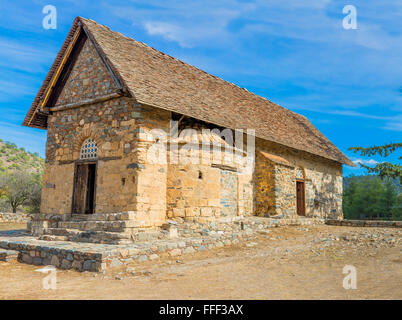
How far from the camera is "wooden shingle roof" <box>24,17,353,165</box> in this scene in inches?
445

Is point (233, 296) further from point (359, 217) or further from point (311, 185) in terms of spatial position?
point (359, 217)

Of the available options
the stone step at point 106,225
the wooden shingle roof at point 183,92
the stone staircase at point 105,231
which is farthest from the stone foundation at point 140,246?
the wooden shingle roof at point 183,92

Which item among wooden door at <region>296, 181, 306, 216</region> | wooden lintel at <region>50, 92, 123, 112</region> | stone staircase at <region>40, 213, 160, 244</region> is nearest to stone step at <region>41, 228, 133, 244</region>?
stone staircase at <region>40, 213, 160, 244</region>

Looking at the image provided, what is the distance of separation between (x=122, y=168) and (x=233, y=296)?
6559mm

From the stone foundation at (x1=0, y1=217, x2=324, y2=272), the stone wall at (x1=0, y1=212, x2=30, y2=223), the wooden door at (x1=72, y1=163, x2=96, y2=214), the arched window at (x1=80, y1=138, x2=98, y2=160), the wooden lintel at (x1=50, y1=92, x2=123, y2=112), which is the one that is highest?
the wooden lintel at (x1=50, y1=92, x2=123, y2=112)

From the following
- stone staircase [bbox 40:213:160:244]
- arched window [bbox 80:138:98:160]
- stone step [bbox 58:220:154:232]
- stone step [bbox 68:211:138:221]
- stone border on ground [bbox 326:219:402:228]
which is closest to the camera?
stone staircase [bbox 40:213:160:244]

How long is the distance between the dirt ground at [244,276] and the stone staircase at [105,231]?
4.79ft

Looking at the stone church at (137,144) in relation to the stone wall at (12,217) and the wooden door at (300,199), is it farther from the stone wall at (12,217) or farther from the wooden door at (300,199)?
the stone wall at (12,217)

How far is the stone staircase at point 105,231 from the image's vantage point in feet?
30.8

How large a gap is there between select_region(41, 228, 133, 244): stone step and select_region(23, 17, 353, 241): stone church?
399 mm

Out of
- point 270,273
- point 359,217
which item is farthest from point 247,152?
point 359,217

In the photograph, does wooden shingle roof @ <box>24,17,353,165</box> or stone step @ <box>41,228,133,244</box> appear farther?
wooden shingle roof @ <box>24,17,353,165</box>

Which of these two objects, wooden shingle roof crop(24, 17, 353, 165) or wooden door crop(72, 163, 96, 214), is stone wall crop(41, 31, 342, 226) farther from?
wooden shingle roof crop(24, 17, 353, 165)

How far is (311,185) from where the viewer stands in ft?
61.6
